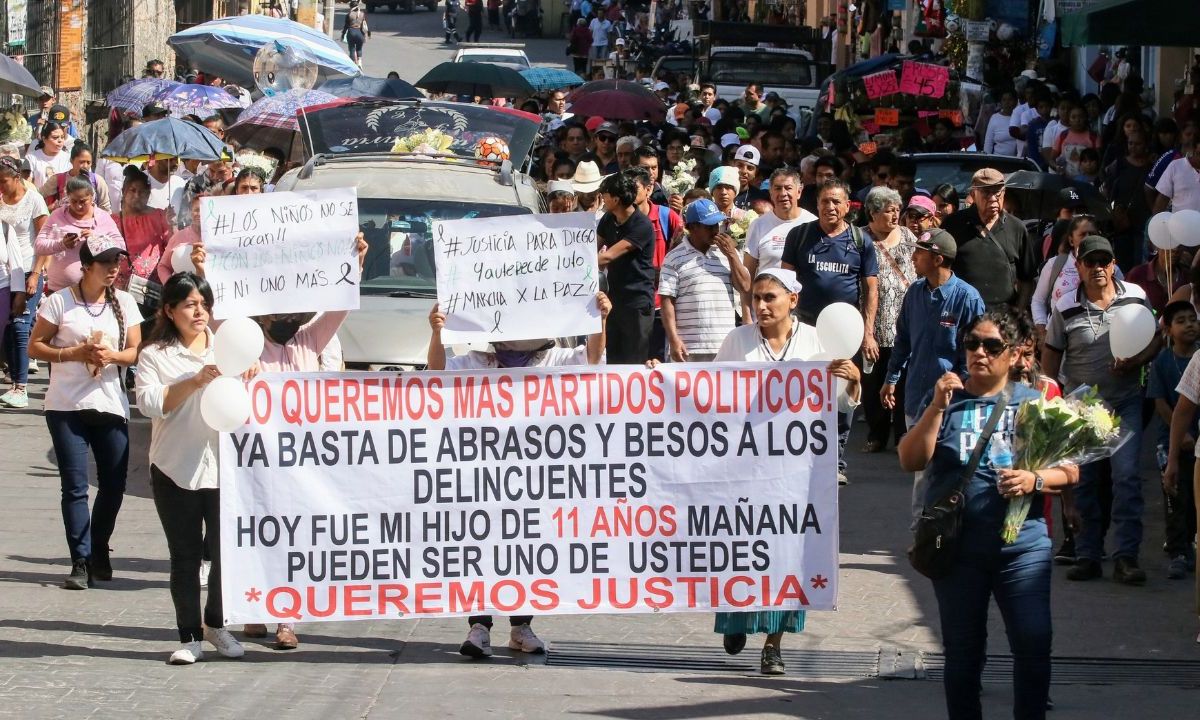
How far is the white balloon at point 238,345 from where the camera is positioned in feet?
23.4

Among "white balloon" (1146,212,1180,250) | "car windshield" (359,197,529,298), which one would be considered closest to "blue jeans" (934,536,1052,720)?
"white balloon" (1146,212,1180,250)

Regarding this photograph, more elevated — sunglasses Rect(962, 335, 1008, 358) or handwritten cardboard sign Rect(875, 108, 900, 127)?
handwritten cardboard sign Rect(875, 108, 900, 127)

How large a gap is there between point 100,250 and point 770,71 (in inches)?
885

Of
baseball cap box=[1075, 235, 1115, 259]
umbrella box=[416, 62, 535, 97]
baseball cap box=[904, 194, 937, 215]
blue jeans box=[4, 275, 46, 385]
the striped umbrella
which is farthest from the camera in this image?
umbrella box=[416, 62, 535, 97]

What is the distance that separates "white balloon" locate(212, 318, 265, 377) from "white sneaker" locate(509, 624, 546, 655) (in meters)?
1.67

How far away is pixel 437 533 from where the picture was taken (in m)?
7.45

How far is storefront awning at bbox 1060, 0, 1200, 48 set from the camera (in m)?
13.1

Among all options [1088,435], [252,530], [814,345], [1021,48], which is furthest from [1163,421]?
[1021,48]

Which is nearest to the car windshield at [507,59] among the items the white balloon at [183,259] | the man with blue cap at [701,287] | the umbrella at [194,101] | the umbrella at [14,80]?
the umbrella at [194,101]

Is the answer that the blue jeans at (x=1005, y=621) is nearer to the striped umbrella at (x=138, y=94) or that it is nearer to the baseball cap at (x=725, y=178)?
the baseball cap at (x=725, y=178)

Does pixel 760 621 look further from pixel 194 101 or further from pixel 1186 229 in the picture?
pixel 194 101

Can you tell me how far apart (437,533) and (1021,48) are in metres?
20.7

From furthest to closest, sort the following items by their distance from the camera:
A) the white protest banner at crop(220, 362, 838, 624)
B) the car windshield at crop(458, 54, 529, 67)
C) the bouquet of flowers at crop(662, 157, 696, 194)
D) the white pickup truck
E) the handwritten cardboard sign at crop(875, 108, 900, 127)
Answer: the car windshield at crop(458, 54, 529, 67) < the white pickup truck < the handwritten cardboard sign at crop(875, 108, 900, 127) < the bouquet of flowers at crop(662, 157, 696, 194) < the white protest banner at crop(220, 362, 838, 624)

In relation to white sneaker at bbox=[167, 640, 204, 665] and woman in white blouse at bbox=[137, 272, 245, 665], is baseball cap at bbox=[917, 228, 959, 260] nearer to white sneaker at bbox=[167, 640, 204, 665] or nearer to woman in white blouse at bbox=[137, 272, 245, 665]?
woman in white blouse at bbox=[137, 272, 245, 665]
